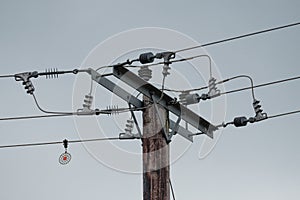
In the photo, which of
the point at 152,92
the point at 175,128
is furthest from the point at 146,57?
the point at 175,128

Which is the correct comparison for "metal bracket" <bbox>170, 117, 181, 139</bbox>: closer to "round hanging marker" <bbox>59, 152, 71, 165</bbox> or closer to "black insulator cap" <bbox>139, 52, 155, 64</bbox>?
"black insulator cap" <bbox>139, 52, 155, 64</bbox>

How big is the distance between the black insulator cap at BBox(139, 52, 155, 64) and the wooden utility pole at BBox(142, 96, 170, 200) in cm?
51

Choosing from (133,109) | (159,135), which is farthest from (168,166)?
(133,109)

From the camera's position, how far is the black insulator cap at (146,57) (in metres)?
6.98

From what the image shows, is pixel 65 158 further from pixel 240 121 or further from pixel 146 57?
pixel 240 121

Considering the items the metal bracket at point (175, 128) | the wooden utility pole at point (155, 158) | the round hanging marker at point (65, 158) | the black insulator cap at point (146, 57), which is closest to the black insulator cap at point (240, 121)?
the metal bracket at point (175, 128)

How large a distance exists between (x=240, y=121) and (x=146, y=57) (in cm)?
152

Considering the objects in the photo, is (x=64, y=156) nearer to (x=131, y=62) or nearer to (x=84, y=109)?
(x=84, y=109)

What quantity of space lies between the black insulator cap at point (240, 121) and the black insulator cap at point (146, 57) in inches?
Result: 56.6

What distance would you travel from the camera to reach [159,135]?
6.75 m

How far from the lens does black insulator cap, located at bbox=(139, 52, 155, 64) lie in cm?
698

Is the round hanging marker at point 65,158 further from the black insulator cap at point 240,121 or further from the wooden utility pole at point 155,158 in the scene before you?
the black insulator cap at point 240,121

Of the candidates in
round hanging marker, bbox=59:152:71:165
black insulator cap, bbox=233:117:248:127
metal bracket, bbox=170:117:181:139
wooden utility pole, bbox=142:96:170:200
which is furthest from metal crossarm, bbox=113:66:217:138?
round hanging marker, bbox=59:152:71:165

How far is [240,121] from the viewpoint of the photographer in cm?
777
